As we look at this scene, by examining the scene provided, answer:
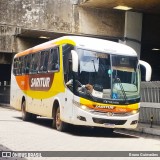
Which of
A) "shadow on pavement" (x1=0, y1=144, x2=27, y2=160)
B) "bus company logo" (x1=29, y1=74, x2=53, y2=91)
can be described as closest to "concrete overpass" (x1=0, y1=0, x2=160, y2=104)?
"bus company logo" (x1=29, y1=74, x2=53, y2=91)

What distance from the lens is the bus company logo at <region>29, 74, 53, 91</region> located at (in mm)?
16562

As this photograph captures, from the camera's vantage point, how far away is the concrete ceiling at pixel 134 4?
22.5m

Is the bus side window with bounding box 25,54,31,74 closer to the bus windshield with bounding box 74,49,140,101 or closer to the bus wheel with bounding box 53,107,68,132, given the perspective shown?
the bus wheel with bounding box 53,107,68,132

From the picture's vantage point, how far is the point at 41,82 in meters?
17.5

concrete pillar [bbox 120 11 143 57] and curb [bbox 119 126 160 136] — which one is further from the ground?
concrete pillar [bbox 120 11 143 57]

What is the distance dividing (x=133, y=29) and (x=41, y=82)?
366 inches

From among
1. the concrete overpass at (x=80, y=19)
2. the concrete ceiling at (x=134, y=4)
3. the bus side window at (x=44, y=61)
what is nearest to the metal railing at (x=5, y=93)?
the concrete overpass at (x=80, y=19)

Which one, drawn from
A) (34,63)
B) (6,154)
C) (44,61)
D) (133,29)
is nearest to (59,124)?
(44,61)

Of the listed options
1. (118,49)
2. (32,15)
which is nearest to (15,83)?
(32,15)

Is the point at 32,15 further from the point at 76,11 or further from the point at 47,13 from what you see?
the point at 76,11

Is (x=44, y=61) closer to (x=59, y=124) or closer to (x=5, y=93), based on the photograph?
(x=59, y=124)

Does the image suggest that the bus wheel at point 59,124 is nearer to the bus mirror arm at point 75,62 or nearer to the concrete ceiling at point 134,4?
the bus mirror arm at point 75,62

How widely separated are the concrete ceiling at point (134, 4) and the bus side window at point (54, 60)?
743 centimetres

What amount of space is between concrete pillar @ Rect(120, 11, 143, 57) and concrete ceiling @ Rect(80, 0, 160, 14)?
18.5 inches
